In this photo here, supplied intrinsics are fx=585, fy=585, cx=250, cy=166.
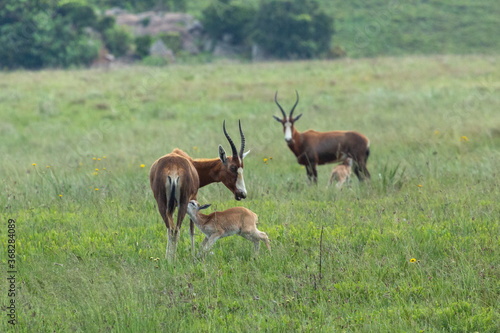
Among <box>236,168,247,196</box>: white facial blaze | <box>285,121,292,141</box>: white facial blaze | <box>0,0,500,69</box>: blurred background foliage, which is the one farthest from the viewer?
<box>0,0,500,69</box>: blurred background foliage

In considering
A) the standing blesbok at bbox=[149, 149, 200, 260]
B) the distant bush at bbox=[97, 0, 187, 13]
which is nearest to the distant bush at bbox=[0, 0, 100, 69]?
the distant bush at bbox=[97, 0, 187, 13]

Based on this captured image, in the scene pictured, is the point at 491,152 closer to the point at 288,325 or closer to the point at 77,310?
the point at 288,325

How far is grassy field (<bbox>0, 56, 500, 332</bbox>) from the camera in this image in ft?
17.4

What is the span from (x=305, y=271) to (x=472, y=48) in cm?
5876

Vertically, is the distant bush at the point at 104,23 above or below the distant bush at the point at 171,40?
above

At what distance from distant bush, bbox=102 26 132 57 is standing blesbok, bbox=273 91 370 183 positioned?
49.4m

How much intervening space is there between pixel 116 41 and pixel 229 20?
12683 mm

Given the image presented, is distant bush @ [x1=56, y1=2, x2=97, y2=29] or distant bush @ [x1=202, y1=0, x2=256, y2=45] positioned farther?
distant bush @ [x1=202, y1=0, x2=256, y2=45]

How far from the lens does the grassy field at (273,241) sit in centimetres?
531

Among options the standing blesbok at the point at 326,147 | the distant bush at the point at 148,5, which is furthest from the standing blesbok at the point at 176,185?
the distant bush at the point at 148,5

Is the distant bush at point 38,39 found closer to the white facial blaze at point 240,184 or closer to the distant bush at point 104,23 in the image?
the distant bush at point 104,23

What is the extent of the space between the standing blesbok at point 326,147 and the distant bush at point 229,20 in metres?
50.7

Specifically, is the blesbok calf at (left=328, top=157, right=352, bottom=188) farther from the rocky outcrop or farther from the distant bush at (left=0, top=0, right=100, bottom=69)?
the rocky outcrop

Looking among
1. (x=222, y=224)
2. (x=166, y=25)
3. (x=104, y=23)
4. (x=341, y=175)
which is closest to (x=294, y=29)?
(x=166, y=25)
